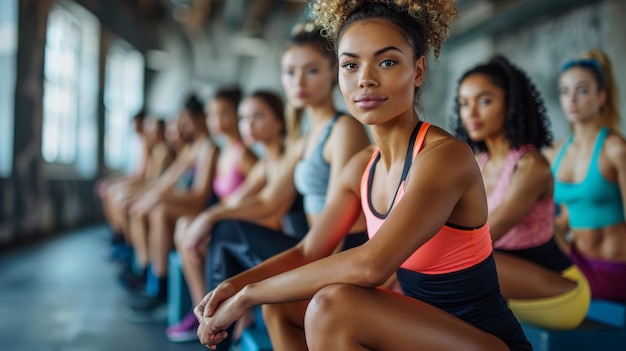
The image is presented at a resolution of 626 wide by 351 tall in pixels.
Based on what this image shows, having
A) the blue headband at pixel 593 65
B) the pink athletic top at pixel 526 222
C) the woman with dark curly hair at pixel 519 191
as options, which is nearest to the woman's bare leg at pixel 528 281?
the woman with dark curly hair at pixel 519 191

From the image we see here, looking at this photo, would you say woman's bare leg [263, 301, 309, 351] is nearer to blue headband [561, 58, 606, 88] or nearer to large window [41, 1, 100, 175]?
blue headband [561, 58, 606, 88]

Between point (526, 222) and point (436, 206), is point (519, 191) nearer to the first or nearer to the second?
point (526, 222)

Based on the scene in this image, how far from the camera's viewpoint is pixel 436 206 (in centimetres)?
102

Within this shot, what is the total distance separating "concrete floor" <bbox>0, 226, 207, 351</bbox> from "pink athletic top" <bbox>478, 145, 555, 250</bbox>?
131 cm

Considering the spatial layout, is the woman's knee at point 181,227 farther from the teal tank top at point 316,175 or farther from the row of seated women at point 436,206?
the teal tank top at point 316,175

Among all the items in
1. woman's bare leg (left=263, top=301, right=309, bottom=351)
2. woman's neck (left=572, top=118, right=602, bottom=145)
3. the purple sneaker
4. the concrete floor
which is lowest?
the concrete floor

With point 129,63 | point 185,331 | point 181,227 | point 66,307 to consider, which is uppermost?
point 129,63

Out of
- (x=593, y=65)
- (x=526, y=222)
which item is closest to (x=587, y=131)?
(x=593, y=65)

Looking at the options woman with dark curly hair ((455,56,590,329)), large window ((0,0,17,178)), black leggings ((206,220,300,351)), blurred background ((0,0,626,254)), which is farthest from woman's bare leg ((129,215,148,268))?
large window ((0,0,17,178))

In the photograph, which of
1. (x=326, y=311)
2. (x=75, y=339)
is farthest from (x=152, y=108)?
(x=326, y=311)

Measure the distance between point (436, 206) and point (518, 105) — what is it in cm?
98

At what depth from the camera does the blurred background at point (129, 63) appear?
180 inches

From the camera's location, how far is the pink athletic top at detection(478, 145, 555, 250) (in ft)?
5.80

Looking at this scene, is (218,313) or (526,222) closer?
(218,313)
